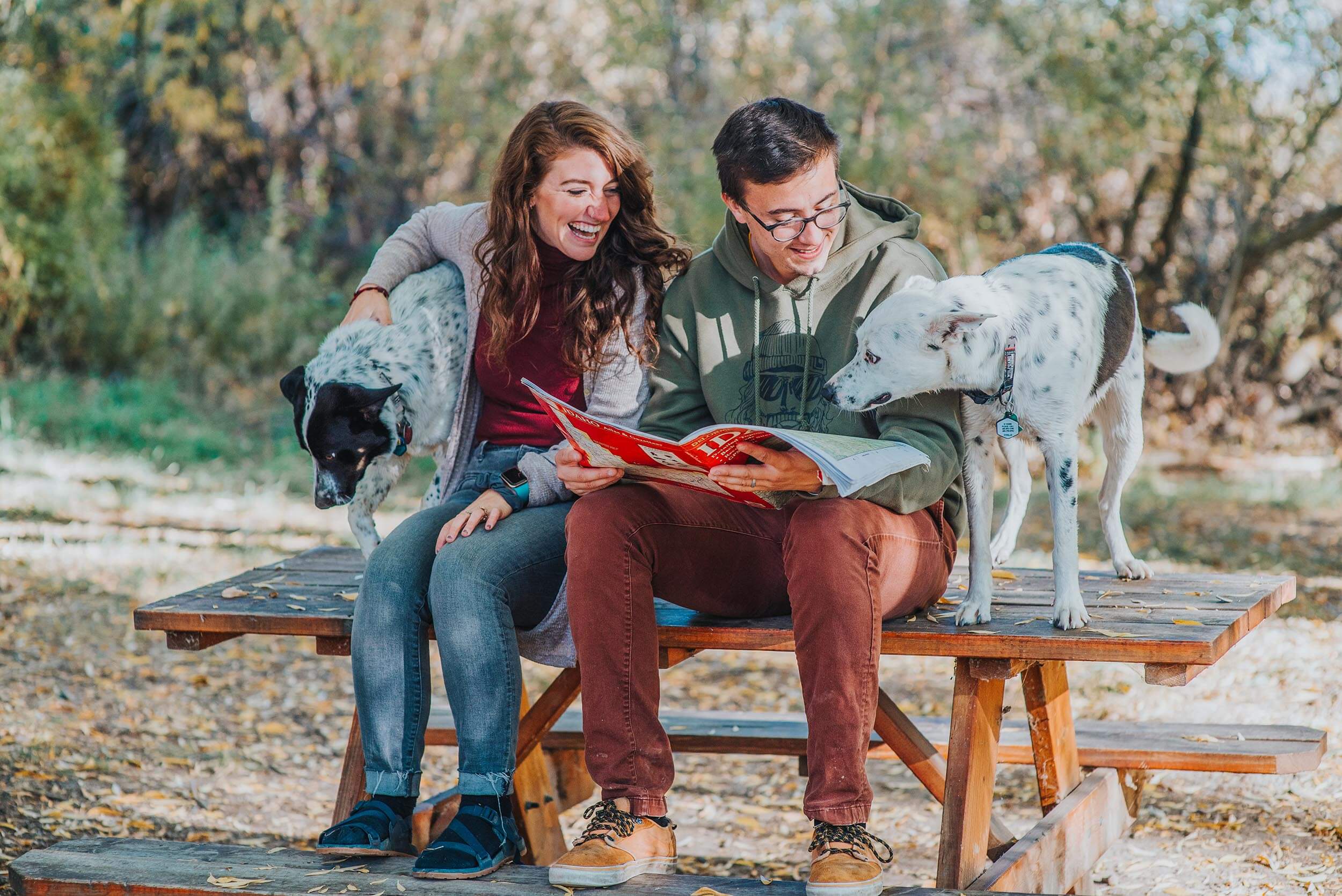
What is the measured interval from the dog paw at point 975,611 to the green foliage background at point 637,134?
606 cm

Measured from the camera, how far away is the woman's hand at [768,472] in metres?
2.53

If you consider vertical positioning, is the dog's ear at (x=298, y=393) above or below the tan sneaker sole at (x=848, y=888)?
above

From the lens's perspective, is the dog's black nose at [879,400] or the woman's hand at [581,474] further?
the woman's hand at [581,474]

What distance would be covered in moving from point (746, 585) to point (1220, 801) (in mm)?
2109

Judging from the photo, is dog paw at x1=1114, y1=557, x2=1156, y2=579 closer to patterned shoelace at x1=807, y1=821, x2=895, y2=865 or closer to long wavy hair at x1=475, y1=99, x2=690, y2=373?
patterned shoelace at x1=807, y1=821, x2=895, y2=865

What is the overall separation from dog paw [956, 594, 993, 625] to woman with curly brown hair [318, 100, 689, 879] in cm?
86

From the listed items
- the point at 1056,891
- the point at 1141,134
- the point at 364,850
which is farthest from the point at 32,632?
the point at 1141,134

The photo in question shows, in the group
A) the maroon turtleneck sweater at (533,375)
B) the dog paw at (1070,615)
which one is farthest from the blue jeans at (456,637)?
the dog paw at (1070,615)

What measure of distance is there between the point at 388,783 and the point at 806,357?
129 centimetres

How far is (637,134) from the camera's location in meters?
9.89

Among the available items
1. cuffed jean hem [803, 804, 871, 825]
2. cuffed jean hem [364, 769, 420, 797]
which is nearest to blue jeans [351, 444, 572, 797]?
cuffed jean hem [364, 769, 420, 797]

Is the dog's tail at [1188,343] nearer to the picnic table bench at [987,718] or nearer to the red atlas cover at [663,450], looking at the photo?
the picnic table bench at [987,718]

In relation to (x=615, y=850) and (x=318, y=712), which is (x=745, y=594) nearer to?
(x=615, y=850)

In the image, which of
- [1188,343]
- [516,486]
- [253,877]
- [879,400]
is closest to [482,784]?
[253,877]
